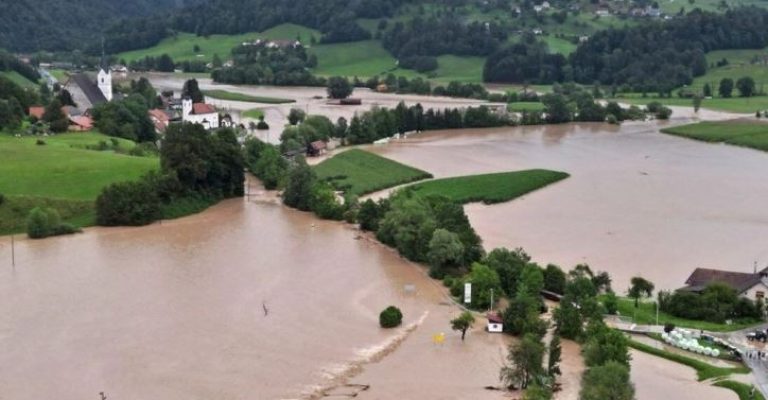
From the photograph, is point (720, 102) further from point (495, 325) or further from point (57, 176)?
point (495, 325)

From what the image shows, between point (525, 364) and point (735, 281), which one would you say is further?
point (735, 281)

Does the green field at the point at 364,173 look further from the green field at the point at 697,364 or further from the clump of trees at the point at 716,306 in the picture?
the green field at the point at 697,364

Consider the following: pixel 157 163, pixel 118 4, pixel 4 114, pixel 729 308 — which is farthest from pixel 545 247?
pixel 118 4

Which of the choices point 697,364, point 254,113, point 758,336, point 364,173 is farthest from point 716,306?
point 254,113

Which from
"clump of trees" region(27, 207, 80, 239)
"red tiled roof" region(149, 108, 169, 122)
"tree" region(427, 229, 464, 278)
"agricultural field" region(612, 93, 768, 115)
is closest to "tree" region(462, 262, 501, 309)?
"tree" region(427, 229, 464, 278)

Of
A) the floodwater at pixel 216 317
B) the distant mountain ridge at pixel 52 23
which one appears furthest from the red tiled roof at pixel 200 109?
the distant mountain ridge at pixel 52 23
